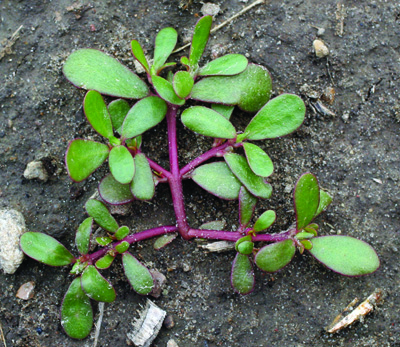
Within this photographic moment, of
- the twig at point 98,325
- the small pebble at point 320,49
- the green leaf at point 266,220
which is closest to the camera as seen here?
the green leaf at point 266,220

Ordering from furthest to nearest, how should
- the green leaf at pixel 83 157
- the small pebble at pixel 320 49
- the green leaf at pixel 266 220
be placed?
the small pebble at pixel 320 49 → the green leaf at pixel 266 220 → the green leaf at pixel 83 157

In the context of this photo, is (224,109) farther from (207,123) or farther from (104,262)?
(104,262)

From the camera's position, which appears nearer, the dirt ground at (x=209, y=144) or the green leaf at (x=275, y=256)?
the green leaf at (x=275, y=256)

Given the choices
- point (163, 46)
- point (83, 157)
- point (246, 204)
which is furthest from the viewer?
point (163, 46)

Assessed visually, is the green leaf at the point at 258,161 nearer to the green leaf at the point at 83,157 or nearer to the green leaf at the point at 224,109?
the green leaf at the point at 224,109

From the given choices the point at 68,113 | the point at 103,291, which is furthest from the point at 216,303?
the point at 68,113

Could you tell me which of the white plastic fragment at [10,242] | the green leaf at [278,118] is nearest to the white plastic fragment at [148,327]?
the white plastic fragment at [10,242]

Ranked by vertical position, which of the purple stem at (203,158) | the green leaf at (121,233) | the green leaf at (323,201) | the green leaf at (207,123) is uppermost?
the green leaf at (207,123)

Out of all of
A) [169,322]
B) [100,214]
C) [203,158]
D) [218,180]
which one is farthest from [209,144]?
[169,322]
